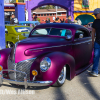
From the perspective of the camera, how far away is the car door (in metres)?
5.09

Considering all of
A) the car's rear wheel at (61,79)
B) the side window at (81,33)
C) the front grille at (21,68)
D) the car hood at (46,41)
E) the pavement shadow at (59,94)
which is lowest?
the pavement shadow at (59,94)

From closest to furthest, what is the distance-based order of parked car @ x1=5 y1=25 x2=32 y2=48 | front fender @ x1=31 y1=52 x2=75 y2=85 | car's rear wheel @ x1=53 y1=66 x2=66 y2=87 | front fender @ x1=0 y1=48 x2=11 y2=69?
1. front fender @ x1=31 y1=52 x2=75 y2=85
2. car's rear wheel @ x1=53 y1=66 x2=66 y2=87
3. front fender @ x1=0 y1=48 x2=11 y2=69
4. parked car @ x1=5 y1=25 x2=32 y2=48

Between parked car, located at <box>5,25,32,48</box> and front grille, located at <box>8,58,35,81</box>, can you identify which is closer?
front grille, located at <box>8,58,35,81</box>

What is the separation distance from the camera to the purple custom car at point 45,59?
12.8 feet

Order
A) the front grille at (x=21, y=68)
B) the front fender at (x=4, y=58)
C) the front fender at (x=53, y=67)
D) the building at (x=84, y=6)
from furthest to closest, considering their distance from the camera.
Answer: the building at (x=84, y=6), the front fender at (x=4, y=58), the front grille at (x=21, y=68), the front fender at (x=53, y=67)

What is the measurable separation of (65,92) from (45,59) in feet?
2.77

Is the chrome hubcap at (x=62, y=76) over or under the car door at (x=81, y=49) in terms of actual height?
under

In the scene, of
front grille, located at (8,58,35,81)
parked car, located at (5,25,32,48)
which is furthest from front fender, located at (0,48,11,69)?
parked car, located at (5,25,32,48)

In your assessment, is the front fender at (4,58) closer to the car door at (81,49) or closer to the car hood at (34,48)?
the car hood at (34,48)

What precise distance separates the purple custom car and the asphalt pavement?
215 millimetres

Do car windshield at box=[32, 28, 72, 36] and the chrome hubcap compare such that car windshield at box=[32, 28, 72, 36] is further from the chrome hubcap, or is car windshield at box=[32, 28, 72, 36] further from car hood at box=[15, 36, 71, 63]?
the chrome hubcap

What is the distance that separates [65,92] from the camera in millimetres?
4086

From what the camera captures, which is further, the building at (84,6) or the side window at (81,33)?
the building at (84,6)

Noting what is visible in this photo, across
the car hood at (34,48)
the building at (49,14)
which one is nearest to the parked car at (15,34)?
the car hood at (34,48)
